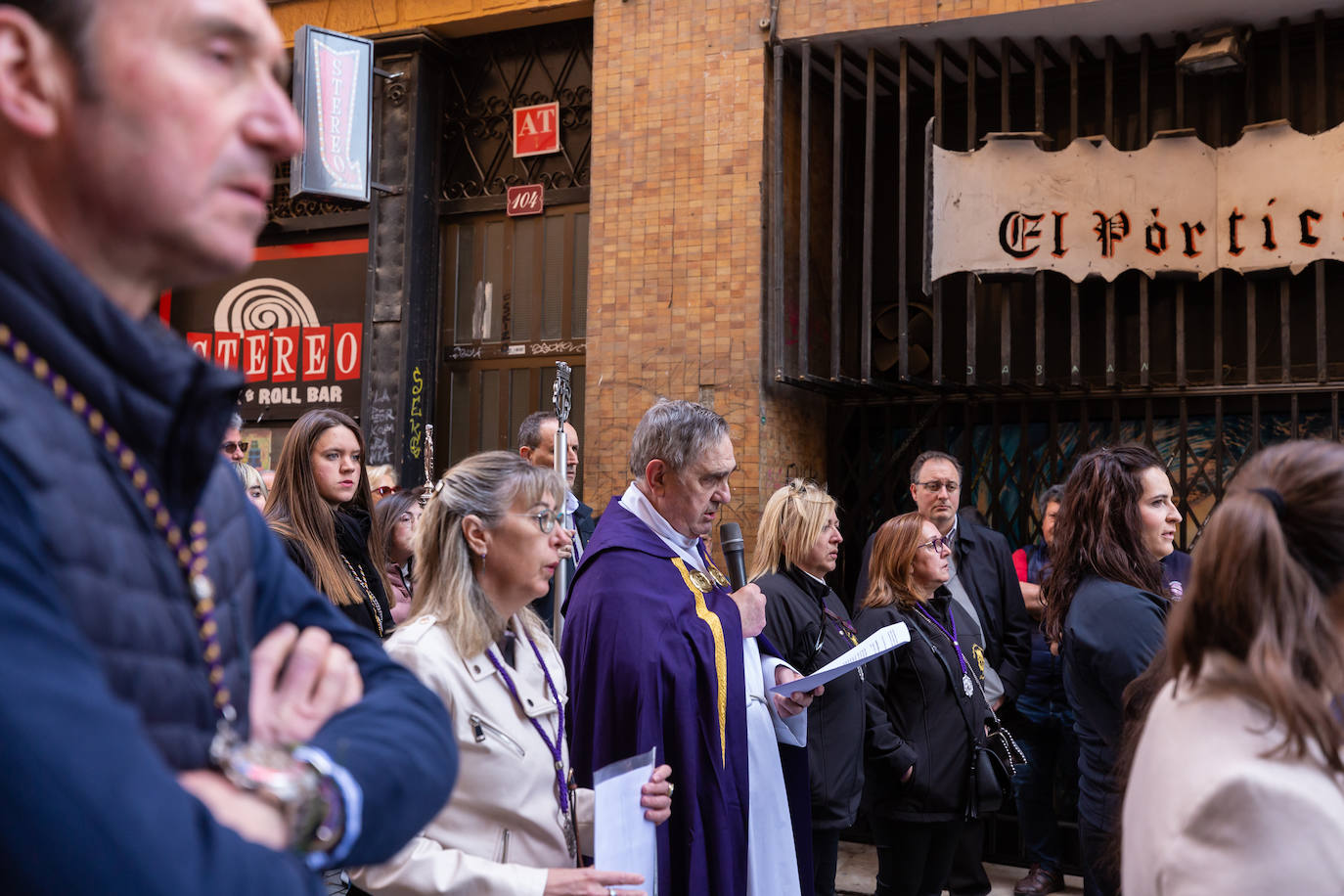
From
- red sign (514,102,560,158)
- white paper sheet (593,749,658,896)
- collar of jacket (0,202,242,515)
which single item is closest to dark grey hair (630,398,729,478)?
white paper sheet (593,749,658,896)

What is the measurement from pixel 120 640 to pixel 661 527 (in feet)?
10.4

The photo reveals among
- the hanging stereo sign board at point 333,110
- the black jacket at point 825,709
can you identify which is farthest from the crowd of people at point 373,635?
the hanging stereo sign board at point 333,110

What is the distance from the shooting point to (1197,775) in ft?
5.74

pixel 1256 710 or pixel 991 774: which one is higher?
pixel 1256 710

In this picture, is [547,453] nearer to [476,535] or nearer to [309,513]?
[309,513]

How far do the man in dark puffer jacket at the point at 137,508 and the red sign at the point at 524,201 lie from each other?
9.03 m

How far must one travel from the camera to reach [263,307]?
37.2ft

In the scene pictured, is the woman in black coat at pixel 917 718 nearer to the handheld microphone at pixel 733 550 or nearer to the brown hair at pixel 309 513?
the handheld microphone at pixel 733 550

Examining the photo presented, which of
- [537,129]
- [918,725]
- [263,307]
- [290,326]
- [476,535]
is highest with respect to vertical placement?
→ [537,129]

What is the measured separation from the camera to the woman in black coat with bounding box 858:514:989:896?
541 cm

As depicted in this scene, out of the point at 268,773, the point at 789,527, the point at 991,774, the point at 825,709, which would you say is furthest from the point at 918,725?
the point at 268,773

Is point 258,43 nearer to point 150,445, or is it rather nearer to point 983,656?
point 150,445

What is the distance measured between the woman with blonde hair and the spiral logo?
673 cm

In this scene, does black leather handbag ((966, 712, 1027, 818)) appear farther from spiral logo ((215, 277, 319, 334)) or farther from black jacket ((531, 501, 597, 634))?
spiral logo ((215, 277, 319, 334))
